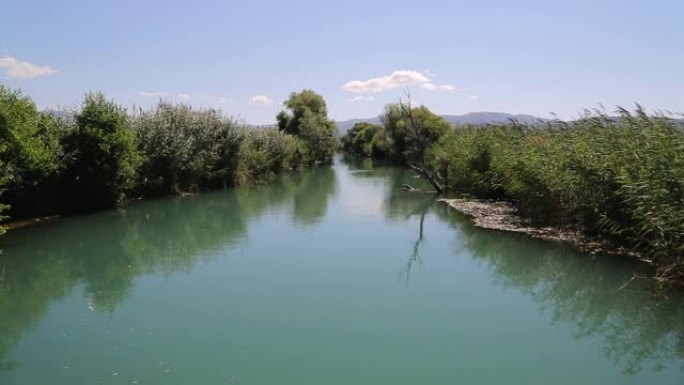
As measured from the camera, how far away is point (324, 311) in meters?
8.76

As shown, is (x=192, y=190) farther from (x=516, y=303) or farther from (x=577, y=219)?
(x=516, y=303)

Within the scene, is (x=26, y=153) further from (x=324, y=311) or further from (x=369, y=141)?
(x=369, y=141)

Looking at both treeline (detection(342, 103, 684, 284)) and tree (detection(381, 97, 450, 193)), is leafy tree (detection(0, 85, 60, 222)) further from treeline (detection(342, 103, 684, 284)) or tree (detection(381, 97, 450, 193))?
tree (detection(381, 97, 450, 193))

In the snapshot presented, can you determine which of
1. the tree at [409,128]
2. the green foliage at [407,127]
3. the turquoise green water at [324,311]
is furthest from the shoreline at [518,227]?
the green foliage at [407,127]

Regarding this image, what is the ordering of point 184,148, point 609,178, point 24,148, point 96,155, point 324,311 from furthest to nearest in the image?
point 184,148, point 96,155, point 24,148, point 609,178, point 324,311

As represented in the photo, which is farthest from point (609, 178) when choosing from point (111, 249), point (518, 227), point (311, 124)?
point (311, 124)

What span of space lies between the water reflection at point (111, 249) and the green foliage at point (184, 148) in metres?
1.46

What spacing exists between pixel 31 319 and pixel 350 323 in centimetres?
497

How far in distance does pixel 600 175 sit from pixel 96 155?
16.2m

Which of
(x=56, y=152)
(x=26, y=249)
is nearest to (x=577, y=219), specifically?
(x=26, y=249)

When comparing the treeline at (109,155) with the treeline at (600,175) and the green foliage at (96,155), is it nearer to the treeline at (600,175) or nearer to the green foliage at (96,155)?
the green foliage at (96,155)

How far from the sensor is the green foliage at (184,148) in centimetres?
2402

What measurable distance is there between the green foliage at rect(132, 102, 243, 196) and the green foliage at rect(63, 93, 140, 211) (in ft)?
7.70

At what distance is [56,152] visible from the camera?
720 inches
